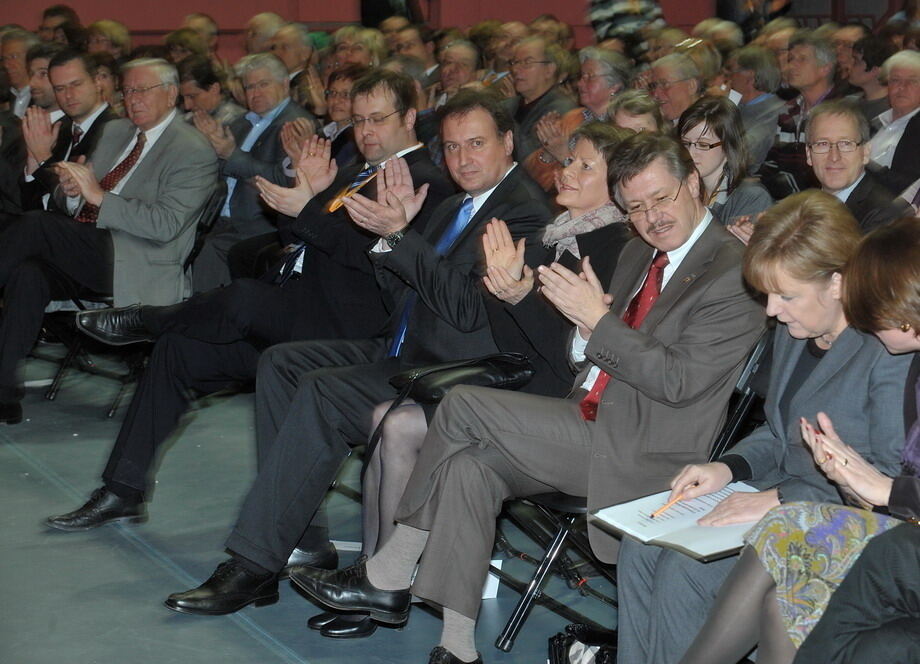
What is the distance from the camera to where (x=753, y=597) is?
244 centimetres

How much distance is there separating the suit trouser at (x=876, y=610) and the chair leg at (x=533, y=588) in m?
1.06

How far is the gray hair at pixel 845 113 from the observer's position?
13.5 ft

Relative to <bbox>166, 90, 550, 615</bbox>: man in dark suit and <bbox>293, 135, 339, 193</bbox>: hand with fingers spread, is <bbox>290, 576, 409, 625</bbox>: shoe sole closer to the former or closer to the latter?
<bbox>166, 90, 550, 615</bbox>: man in dark suit

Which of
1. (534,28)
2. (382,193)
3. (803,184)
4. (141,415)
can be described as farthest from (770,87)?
(141,415)

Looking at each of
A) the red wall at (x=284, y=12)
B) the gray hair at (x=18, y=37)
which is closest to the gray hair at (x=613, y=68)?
the gray hair at (x=18, y=37)

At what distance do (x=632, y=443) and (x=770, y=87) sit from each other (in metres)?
4.40

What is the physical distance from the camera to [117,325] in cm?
469

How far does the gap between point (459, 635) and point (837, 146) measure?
→ 213cm

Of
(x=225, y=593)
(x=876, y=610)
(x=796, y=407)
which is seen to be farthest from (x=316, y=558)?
(x=876, y=610)

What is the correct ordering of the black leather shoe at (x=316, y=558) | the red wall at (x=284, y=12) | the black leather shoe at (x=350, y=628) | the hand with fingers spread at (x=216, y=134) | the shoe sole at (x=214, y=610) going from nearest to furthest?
the black leather shoe at (x=350, y=628) < the shoe sole at (x=214, y=610) < the black leather shoe at (x=316, y=558) < the hand with fingers spread at (x=216, y=134) < the red wall at (x=284, y=12)

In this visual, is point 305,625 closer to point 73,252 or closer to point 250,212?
point 73,252

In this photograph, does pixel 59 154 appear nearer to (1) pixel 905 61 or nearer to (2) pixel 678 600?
(1) pixel 905 61

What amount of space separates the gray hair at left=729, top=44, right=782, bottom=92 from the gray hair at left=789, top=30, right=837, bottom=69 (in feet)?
0.54

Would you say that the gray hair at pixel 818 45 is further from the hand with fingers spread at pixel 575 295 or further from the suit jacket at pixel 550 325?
the hand with fingers spread at pixel 575 295
